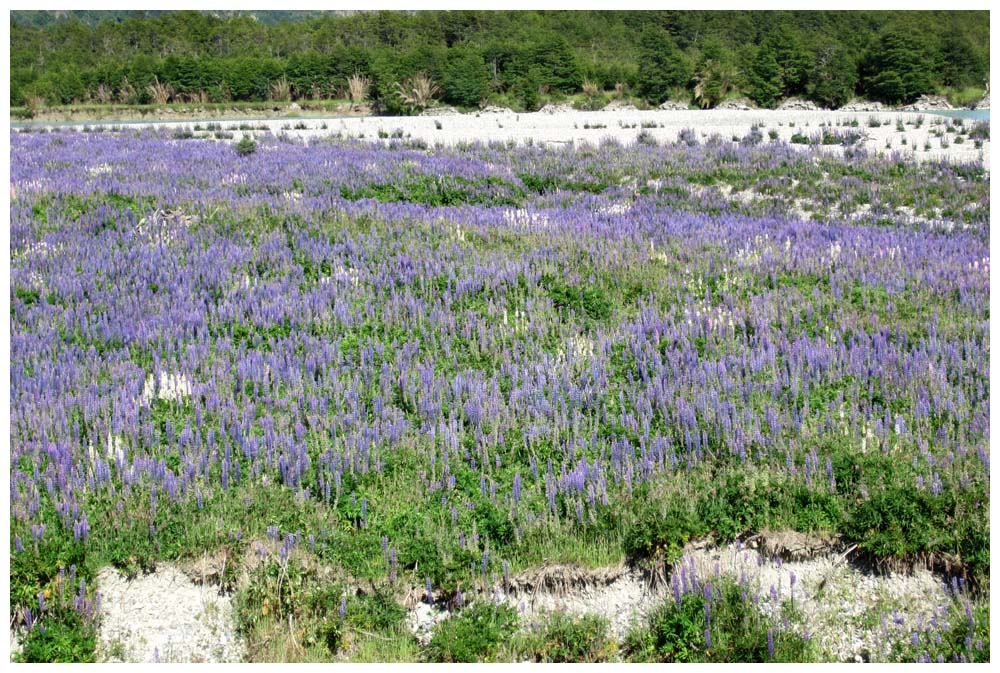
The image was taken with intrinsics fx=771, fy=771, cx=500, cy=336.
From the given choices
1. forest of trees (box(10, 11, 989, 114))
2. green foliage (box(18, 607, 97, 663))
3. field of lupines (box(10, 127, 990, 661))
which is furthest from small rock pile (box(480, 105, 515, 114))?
green foliage (box(18, 607, 97, 663))

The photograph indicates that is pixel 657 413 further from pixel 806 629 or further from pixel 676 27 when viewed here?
pixel 676 27

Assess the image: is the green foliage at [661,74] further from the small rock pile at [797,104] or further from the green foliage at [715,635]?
the green foliage at [715,635]

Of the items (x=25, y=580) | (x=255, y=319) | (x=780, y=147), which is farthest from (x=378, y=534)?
(x=780, y=147)

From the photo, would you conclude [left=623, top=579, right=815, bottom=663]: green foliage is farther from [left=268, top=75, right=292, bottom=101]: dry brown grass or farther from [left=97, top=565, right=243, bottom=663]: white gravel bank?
[left=268, top=75, right=292, bottom=101]: dry brown grass

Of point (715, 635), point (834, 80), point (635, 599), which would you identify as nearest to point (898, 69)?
point (834, 80)

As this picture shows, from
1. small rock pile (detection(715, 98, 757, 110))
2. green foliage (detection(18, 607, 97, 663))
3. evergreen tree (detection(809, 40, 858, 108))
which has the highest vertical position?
evergreen tree (detection(809, 40, 858, 108))

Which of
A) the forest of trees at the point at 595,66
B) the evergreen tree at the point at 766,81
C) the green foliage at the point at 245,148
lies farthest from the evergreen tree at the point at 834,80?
the green foliage at the point at 245,148
